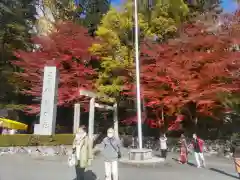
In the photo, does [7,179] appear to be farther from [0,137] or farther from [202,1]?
[202,1]

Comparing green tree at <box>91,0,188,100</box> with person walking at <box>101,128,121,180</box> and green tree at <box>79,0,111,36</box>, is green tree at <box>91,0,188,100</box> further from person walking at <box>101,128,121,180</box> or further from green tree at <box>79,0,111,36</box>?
person walking at <box>101,128,121,180</box>

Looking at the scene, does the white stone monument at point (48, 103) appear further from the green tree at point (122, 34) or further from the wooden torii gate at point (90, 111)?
the green tree at point (122, 34)

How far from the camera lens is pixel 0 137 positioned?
1841cm

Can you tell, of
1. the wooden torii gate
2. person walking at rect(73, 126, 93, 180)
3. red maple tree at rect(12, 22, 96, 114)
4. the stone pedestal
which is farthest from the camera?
red maple tree at rect(12, 22, 96, 114)

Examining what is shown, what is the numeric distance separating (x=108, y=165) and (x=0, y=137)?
11.3 metres

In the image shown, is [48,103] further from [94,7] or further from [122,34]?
[94,7]

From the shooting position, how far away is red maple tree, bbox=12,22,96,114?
24.9 m

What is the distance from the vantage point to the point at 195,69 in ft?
65.5

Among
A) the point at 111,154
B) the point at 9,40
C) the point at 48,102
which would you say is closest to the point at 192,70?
the point at 48,102

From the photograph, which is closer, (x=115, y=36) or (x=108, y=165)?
(x=108, y=165)

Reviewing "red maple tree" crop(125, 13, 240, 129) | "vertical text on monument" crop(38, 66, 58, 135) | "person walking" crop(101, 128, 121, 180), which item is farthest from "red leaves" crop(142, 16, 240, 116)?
"person walking" crop(101, 128, 121, 180)

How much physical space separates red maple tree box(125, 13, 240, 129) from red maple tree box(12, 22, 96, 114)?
5.78m

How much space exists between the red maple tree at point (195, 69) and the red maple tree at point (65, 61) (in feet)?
18.9

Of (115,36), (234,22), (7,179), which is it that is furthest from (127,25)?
(7,179)
